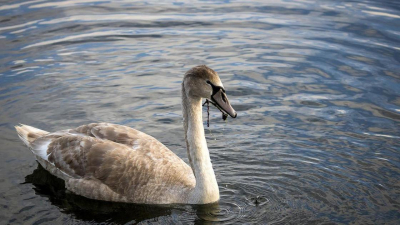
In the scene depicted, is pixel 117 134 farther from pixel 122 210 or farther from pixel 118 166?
pixel 122 210

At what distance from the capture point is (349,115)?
11.6 m

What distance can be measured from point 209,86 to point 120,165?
204 centimetres

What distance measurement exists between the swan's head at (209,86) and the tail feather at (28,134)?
3.46 m

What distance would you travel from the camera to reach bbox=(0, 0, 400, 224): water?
859cm

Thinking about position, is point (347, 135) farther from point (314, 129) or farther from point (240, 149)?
point (240, 149)

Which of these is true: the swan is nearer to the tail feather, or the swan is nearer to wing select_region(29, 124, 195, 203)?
wing select_region(29, 124, 195, 203)

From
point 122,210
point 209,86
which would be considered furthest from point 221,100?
point 122,210

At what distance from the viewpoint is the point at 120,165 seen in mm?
8906

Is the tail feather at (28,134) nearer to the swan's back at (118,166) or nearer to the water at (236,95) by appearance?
the water at (236,95)

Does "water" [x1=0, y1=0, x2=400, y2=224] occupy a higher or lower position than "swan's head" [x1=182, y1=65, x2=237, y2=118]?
lower

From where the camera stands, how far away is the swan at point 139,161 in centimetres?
837

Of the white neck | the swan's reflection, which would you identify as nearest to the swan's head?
the white neck

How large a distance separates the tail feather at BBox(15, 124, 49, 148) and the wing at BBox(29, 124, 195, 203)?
74cm

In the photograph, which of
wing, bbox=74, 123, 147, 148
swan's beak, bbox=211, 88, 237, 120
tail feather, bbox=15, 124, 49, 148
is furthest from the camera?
tail feather, bbox=15, 124, 49, 148
